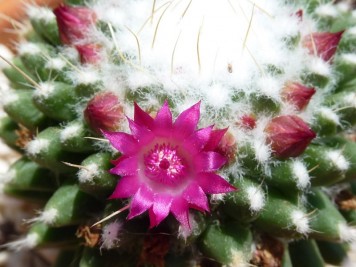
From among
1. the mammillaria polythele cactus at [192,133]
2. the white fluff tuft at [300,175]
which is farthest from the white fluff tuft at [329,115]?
the white fluff tuft at [300,175]

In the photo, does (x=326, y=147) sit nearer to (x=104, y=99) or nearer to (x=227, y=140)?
(x=227, y=140)

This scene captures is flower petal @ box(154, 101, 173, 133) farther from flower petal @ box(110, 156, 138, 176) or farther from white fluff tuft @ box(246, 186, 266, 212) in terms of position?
white fluff tuft @ box(246, 186, 266, 212)

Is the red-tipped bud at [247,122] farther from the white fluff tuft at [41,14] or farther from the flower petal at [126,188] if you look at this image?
the white fluff tuft at [41,14]

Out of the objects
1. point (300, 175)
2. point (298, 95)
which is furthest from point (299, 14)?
point (300, 175)

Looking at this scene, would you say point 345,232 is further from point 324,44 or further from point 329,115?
point 324,44

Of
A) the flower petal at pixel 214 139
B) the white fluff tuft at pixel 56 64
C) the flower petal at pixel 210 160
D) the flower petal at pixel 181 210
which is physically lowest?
the flower petal at pixel 181 210
